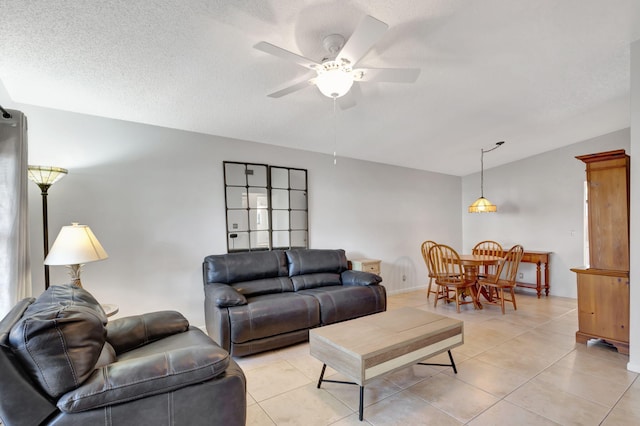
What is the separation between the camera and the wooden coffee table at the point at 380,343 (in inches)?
76.8

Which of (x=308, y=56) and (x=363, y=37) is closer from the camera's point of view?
(x=363, y=37)

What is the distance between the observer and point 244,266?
3.54 m

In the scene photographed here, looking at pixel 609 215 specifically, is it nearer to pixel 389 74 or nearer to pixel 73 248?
pixel 389 74

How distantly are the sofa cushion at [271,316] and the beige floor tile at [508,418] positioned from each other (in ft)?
5.55

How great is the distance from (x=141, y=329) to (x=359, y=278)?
8.09 ft

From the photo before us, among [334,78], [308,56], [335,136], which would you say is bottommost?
[334,78]

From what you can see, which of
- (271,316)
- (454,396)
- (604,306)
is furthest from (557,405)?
(271,316)

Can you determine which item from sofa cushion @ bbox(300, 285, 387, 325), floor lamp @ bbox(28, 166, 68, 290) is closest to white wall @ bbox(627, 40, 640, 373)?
sofa cushion @ bbox(300, 285, 387, 325)

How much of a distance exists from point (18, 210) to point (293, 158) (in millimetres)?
2902

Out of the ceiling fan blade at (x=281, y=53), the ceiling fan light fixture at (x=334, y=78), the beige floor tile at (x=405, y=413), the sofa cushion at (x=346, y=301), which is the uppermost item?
the ceiling fan blade at (x=281, y=53)

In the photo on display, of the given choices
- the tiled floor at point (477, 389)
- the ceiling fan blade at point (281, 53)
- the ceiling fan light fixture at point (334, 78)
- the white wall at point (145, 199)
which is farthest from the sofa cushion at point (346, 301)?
the ceiling fan blade at point (281, 53)

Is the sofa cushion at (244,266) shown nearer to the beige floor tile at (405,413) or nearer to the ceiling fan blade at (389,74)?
the beige floor tile at (405,413)

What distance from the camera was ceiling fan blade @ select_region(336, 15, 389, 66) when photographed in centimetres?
150

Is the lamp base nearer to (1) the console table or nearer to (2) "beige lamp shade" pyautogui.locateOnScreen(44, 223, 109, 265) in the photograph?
(2) "beige lamp shade" pyautogui.locateOnScreen(44, 223, 109, 265)
